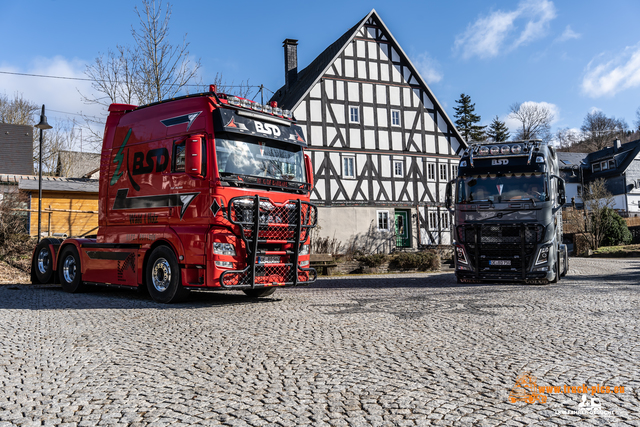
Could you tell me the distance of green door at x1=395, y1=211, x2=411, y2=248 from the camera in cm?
3038

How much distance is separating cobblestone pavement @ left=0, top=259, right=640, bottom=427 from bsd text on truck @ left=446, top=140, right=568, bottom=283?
3230 millimetres

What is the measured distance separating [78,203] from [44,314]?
62.4ft

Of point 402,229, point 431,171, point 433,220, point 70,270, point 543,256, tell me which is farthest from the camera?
point 431,171

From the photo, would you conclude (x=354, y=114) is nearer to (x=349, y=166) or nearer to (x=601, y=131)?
(x=349, y=166)

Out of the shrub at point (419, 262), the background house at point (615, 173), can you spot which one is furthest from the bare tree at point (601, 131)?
the shrub at point (419, 262)

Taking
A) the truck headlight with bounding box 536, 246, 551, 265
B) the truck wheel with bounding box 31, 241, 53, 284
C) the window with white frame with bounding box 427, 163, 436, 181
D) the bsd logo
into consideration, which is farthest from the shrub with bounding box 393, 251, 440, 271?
the truck wheel with bounding box 31, 241, 53, 284

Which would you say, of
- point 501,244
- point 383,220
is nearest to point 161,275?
point 501,244

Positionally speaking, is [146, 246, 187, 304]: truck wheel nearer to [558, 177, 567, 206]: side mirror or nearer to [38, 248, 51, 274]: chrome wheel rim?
[38, 248, 51, 274]: chrome wheel rim

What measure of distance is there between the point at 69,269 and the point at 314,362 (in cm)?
880

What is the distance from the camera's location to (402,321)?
7027mm

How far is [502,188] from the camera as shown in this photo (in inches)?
487

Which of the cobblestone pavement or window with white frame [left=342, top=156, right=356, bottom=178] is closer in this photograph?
the cobblestone pavement

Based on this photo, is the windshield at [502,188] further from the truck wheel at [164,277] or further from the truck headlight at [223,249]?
the truck wheel at [164,277]

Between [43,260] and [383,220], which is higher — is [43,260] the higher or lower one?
the lower one
